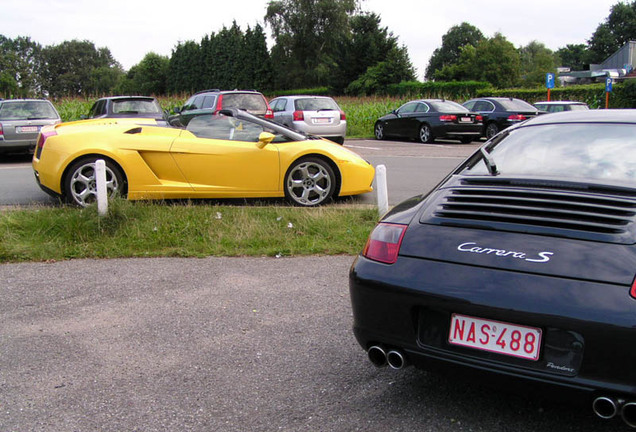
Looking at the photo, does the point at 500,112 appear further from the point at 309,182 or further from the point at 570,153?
the point at 570,153

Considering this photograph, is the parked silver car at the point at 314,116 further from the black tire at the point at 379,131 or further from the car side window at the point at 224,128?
the car side window at the point at 224,128

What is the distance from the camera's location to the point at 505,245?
2693mm

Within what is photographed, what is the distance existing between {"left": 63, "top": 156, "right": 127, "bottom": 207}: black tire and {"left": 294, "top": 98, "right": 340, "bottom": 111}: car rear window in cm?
1121

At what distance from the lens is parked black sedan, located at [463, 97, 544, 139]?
2009 cm

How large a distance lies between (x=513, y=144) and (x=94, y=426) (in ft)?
8.99

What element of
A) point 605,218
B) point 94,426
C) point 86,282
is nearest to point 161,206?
point 86,282

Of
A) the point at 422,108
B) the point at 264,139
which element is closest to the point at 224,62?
the point at 422,108

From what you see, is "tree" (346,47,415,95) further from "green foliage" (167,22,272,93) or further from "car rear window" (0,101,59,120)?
"car rear window" (0,101,59,120)

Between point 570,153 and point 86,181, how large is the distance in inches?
232

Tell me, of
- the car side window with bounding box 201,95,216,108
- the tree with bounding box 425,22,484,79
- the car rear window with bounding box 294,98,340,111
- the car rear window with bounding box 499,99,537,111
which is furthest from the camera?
the tree with bounding box 425,22,484,79

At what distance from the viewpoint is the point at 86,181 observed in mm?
7480

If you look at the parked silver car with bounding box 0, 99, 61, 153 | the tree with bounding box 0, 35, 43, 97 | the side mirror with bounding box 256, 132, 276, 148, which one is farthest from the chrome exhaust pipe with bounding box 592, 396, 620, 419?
the tree with bounding box 0, 35, 43, 97

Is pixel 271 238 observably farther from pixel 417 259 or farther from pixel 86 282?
pixel 417 259

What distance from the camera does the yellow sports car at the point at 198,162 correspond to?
7448 mm
